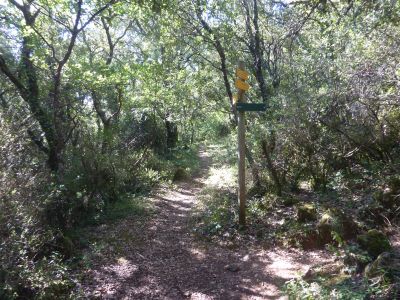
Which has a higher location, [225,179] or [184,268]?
[225,179]

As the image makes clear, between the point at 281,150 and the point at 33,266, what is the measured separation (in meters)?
5.84

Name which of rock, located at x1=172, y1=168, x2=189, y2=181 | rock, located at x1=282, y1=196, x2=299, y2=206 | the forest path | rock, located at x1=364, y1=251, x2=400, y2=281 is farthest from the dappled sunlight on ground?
rock, located at x1=364, y1=251, x2=400, y2=281

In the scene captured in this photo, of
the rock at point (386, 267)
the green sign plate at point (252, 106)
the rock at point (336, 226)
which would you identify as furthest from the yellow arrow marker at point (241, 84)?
the rock at point (386, 267)

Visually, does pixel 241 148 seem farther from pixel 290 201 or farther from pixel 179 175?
pixel 179 175

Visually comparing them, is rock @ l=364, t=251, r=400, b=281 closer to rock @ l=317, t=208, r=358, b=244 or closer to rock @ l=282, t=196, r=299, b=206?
rock @ l=317, t=208, r=358, b=244

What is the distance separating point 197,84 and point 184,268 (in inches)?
311

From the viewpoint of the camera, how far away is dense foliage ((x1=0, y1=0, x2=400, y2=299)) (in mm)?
5379

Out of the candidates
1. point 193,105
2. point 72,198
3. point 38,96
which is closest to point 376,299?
point 72,198

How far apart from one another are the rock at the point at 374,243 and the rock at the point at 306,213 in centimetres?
179

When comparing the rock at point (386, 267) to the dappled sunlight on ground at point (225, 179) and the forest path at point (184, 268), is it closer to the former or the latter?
the forest path at point (184, 268)

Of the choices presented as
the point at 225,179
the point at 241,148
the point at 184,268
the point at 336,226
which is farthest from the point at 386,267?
the point at 225,179

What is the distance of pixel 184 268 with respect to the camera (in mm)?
6020

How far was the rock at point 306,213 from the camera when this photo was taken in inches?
258

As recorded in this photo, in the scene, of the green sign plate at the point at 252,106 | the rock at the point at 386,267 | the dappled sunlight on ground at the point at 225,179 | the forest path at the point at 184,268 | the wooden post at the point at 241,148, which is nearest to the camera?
the rock at the point at 386,267
